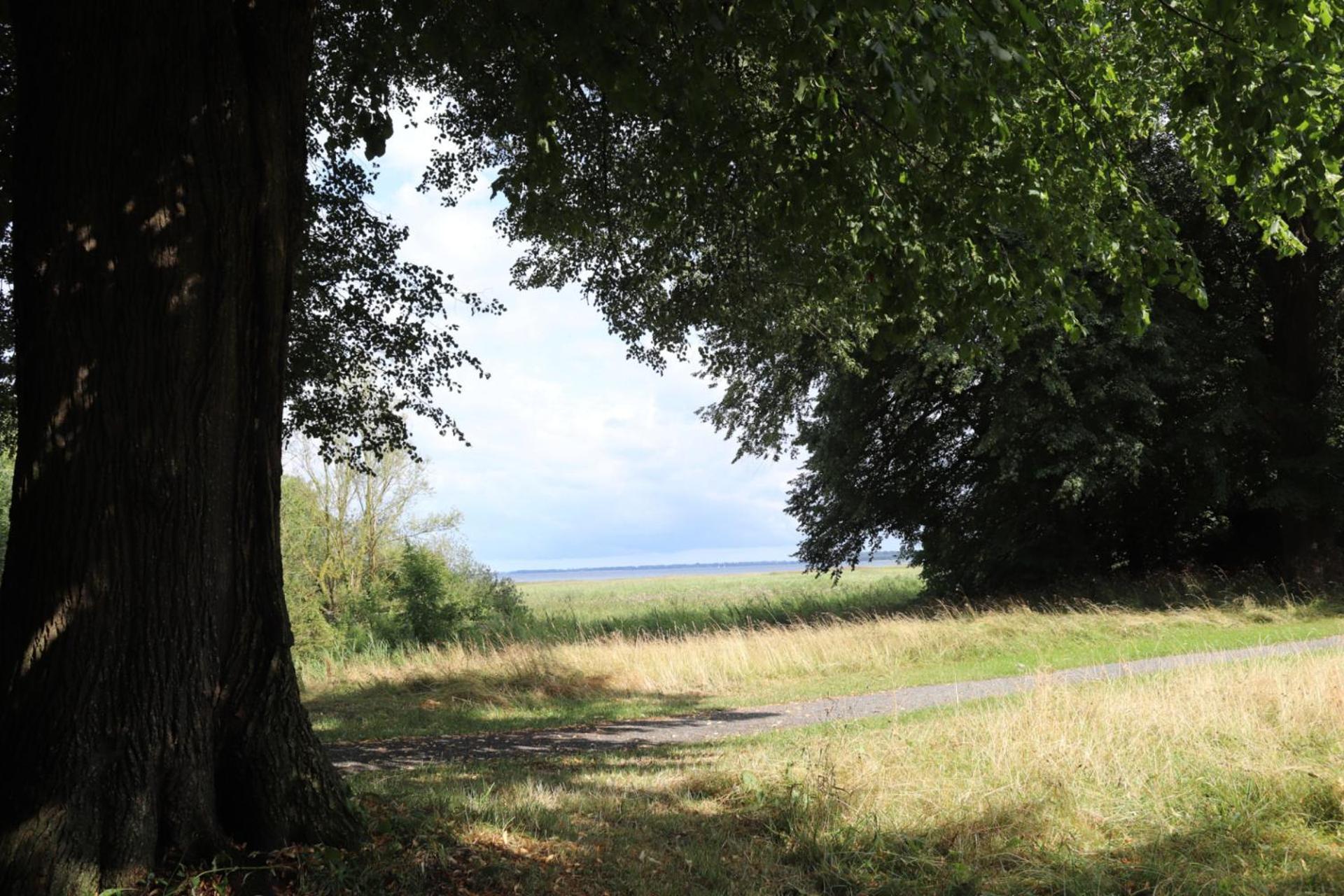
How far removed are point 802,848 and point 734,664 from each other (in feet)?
34.8

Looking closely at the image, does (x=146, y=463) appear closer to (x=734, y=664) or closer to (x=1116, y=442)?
(x=734, y=664)

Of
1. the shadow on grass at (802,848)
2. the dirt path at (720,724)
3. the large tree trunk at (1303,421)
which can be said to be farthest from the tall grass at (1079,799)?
the large tree trunk at (1303,421)

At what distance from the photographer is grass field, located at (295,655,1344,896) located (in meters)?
5.10

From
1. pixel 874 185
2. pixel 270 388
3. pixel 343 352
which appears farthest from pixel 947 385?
pixel 270 388

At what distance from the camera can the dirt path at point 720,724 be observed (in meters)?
10.1

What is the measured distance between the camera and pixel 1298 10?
6.34 meters

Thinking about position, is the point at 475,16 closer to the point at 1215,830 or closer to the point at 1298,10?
the point at 1298,10

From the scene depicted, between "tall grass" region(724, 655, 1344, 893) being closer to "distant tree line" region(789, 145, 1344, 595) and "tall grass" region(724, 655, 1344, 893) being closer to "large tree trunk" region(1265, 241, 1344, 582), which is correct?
"distant tree line" region(789, 145, 1344, 595)

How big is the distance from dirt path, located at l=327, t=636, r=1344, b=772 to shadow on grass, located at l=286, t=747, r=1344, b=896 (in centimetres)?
360

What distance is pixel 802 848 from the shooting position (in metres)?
5.69

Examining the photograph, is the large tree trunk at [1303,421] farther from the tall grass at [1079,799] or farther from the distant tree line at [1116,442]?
the tall grass at [1079,799]

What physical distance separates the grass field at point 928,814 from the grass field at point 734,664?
5.29m

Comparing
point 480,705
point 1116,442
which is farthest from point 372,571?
point 1116,442

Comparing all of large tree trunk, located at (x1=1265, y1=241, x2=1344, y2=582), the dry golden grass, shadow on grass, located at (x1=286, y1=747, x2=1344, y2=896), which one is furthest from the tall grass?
large tree trunk, located at (x1=1265, y1=241, x2=1344, y2=582)
